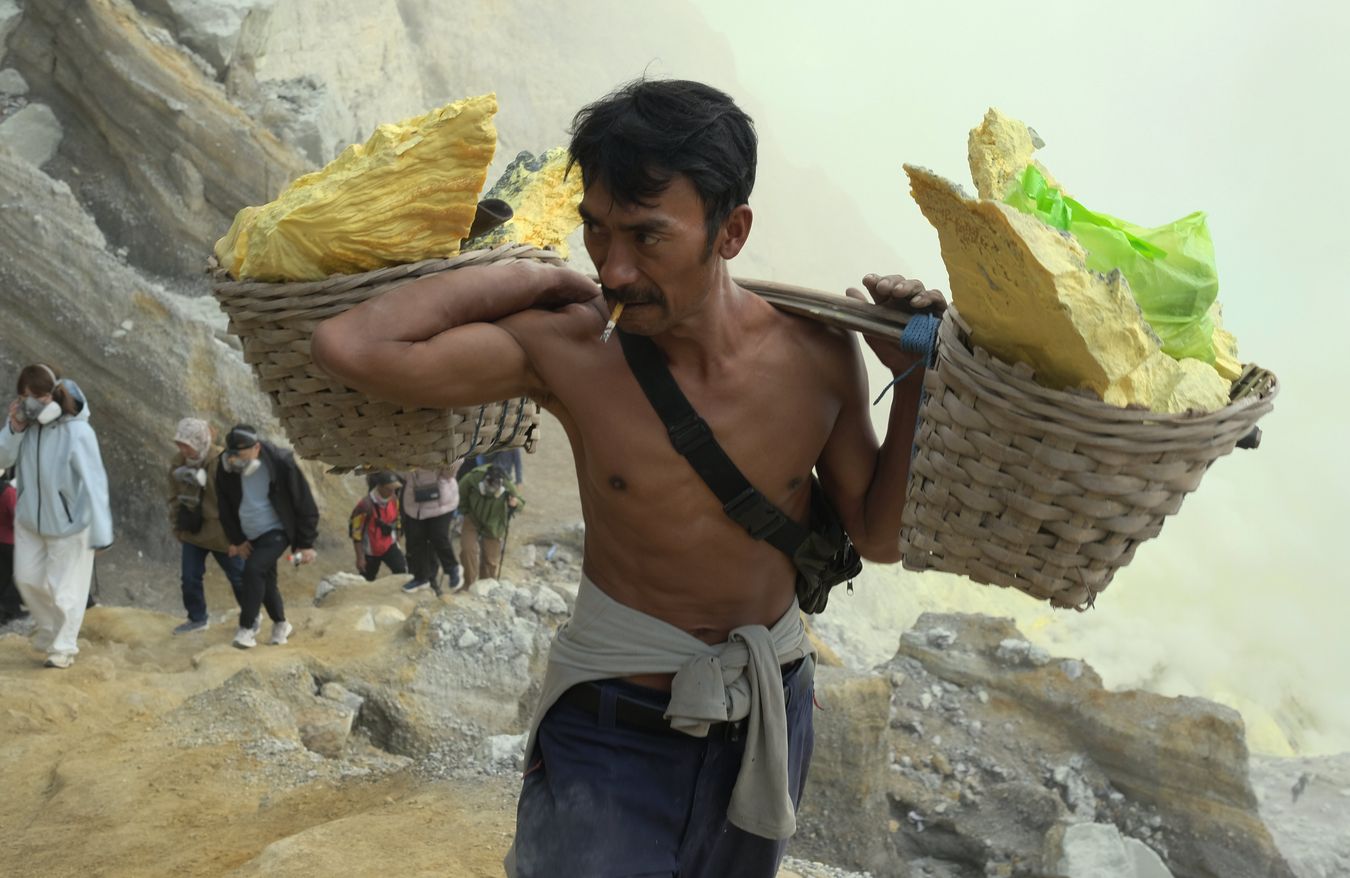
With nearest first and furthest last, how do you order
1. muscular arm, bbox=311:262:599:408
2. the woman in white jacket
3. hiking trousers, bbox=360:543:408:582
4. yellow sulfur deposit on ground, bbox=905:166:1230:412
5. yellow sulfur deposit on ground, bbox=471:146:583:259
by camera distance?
yellow sulfur deposit on ground, bbox=905:166:1230:412 < muscular arm, bbox=311:262:599:408 < yellow sulfur deposit on ground, bbox=471:146:583:259 < the woman in white jacket < hiking trousers, bbox=360:543:408:582

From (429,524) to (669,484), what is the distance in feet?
18.6

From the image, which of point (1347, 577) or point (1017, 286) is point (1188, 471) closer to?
point (1017, 286)

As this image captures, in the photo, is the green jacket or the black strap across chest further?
the green jacket

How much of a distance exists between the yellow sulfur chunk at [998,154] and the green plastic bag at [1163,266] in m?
0.04

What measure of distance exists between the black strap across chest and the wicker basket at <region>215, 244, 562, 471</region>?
333 mm

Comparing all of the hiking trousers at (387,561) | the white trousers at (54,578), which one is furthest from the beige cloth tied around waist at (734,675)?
the hiking trousers at (387,561)

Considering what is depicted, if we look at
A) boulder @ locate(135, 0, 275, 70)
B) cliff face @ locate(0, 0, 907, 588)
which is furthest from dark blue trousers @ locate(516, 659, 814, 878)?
boulder @ locate(135, 0, 275, 70)

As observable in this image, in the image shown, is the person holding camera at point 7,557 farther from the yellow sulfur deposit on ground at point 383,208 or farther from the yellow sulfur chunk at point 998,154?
the yellow sulfur chunk at point 998,154

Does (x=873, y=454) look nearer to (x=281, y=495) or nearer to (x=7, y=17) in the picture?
(x=281, y=495)

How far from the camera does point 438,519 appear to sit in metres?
7.67

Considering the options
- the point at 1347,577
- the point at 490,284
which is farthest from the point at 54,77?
the point at 1347,577

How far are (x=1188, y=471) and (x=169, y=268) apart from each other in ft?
38.1

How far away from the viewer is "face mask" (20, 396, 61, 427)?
242 inches

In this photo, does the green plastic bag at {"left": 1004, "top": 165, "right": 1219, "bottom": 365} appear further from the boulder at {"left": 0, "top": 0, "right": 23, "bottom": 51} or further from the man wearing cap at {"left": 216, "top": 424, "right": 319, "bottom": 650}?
the boulder at {"left": 0, "top": 0, "right": 23, "bottom": 51}
